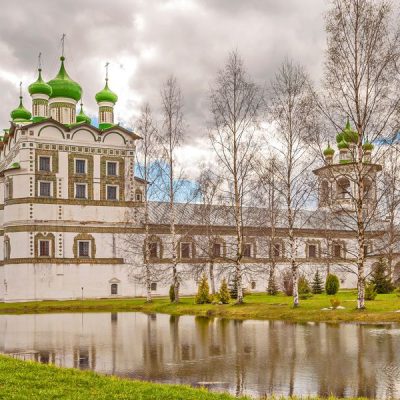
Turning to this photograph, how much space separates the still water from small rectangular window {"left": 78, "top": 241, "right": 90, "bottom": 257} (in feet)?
67.7

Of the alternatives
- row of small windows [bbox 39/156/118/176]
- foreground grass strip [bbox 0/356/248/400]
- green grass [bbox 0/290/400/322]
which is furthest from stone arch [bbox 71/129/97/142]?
foreground grass strip [bbox 0/356/248/400]

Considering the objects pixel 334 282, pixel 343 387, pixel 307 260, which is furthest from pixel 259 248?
→ pixel 343 387

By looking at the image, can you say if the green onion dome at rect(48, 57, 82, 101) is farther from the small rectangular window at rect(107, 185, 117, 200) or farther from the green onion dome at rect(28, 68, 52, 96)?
the small rectangular window at rect(107, 185, 117, 200)

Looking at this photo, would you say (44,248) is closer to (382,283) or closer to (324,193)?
(382,283)

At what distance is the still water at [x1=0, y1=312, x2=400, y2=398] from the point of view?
11.6 m

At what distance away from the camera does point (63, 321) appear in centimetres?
2831

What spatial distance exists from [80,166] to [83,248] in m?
6.46

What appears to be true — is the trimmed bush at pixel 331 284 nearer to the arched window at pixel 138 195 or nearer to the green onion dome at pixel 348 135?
the green onion dome at pixel 348 135

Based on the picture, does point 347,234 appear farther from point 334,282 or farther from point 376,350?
point 376,350

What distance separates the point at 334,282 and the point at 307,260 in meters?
14.1

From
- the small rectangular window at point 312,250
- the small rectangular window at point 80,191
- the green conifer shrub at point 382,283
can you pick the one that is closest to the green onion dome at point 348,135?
the green conifer shrub at point 382,283

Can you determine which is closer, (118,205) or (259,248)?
(118,205)

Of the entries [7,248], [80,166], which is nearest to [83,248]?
[7,248]

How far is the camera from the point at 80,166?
154 feet
